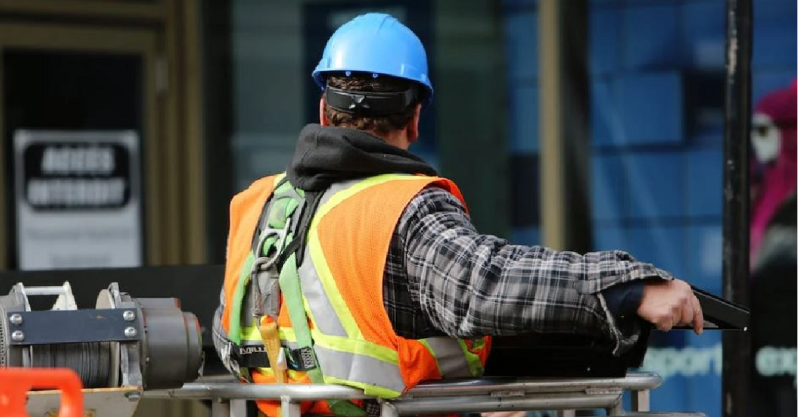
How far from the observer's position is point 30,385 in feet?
8.78

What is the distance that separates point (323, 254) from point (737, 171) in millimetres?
1342

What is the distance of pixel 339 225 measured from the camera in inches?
138

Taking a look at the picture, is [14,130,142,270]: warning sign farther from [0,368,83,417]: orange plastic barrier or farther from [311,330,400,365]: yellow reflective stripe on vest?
[0,368,83,417]: orange plastic barrier

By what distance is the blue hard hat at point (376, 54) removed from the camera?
145 inches

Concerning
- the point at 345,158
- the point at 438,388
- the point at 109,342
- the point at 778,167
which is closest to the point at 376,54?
the point at 345,158

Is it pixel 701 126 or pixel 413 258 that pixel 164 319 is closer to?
pixel 413 258

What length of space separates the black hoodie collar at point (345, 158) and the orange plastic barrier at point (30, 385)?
1.08 m

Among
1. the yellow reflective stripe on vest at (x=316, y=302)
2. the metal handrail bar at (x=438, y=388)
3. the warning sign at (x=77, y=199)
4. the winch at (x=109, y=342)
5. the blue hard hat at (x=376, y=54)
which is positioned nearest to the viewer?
the winch at (x=109, y=342)

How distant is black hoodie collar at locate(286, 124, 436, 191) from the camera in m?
3.55

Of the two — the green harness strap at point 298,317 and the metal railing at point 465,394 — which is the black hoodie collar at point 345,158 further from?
the metal railing at point 465,394

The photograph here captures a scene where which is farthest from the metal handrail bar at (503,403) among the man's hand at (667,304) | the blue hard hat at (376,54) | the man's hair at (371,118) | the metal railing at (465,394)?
the blue hard hat at (376,54)

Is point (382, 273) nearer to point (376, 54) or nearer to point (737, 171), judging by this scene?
point (376, 54)

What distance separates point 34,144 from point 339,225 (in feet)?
15.2

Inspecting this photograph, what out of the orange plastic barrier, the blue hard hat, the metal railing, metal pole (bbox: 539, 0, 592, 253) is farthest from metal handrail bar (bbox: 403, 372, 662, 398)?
metal pole (bbox: 539, 0, 592, 253)
